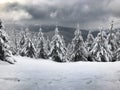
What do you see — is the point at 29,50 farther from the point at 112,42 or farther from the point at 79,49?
the point at 112,42

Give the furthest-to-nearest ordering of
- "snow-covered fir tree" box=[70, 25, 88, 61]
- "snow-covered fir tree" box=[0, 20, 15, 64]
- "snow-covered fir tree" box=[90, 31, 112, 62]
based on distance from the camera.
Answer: "snow-covered fir tree" box=[70, 25, 88, 61] → "snow-covered fir tree" box=[90, 31, 112, 62] → "snow-covered fir tree" box=[0, 20, 15, 64]

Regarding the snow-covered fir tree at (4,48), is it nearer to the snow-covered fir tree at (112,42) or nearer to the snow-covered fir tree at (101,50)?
the snow-covered fir tree at (101,50)

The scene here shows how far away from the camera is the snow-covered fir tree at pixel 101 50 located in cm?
5904

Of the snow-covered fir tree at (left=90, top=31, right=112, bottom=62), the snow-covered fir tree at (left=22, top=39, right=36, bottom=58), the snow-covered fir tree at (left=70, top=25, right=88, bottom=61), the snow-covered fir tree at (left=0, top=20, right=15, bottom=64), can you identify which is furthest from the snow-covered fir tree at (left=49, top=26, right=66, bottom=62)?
the snow-covered fir tree at (left=0, top=20, right=15, bottom=64)

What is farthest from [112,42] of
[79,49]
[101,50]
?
[79,49]

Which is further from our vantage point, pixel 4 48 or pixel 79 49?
pixel 79 49

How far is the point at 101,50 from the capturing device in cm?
5909

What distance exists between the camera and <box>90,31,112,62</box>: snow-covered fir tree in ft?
194

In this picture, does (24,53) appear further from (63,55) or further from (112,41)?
(112,41)

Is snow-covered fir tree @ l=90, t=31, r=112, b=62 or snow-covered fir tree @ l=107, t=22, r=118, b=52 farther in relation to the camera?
snow-covered fir tree @ l=107, t=22, r=118, b=52

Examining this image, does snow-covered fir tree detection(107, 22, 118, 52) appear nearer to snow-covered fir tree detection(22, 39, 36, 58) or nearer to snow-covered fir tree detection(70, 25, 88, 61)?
snow-covered fir tree detection(70, 25, 88, 61)

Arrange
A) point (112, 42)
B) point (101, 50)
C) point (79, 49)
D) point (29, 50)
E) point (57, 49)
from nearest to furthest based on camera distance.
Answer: point (101, 50) → point (79, 49) → point (57, 49) → point (112, 42) → point (29, 50)

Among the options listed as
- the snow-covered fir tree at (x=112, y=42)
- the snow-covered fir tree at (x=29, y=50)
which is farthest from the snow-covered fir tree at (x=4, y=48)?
the snow-covered fir tree at (x=112, y=42)

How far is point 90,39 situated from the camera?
6906 centimetres
